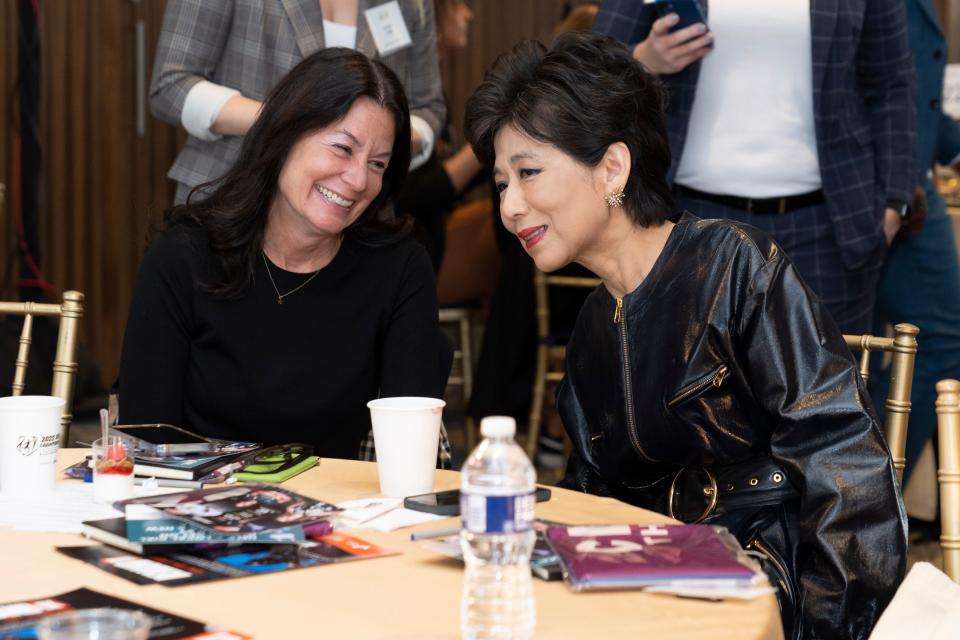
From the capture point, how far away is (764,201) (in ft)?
8.75

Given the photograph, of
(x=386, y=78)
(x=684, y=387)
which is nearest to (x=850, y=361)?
(x=684, y=387)

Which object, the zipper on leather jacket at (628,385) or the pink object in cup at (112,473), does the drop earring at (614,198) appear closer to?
the zipper on leather jacket at (628,385)

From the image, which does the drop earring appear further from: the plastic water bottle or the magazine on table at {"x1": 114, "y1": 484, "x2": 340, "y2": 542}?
the plastic water bottle

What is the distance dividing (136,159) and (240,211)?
307 cm

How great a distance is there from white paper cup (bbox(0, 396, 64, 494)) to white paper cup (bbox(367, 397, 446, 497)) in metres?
0.40

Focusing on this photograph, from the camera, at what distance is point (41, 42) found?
192 inches

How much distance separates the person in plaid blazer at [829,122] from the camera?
102 inches

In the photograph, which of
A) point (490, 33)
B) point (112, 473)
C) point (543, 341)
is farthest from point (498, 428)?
point (490, 33)

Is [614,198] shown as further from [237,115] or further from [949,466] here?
[237,115]

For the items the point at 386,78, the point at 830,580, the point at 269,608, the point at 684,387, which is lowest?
the point at 830,580

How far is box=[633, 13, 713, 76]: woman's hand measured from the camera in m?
2.55

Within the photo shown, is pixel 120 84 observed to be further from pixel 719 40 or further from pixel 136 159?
pixel 719 40

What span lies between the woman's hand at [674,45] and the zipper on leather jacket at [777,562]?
1192 millimetres

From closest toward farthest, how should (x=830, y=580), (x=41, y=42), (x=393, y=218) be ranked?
1. (x=830, y=580)
2. (x=393, y=218)
3. (x=41, y=42)
